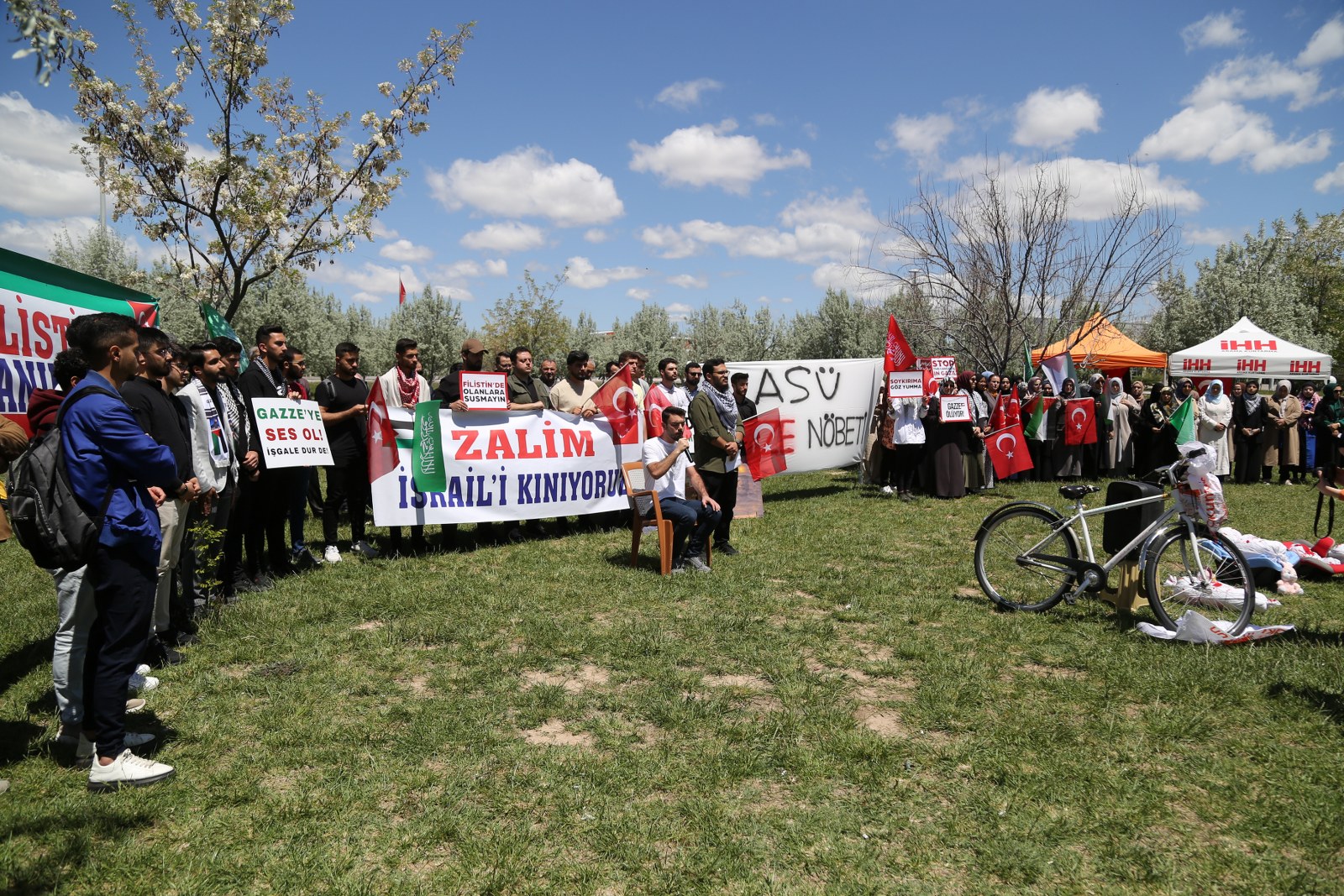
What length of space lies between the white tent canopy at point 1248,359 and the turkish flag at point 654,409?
65.2 ft

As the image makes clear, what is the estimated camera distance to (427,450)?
805 cm

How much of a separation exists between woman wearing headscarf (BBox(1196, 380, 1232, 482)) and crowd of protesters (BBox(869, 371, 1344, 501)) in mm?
18

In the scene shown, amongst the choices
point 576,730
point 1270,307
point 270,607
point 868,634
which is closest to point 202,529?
point 270,607

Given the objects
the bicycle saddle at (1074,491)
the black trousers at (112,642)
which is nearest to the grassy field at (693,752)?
the black trousers at (112,642)

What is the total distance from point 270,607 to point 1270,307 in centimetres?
5398

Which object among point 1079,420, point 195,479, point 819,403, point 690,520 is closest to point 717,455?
point 690,520

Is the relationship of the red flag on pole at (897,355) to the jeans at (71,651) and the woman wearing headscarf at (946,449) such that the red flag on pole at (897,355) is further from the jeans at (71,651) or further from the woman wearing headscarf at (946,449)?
the jeans at (71,651)

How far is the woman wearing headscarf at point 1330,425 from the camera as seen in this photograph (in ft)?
44.6

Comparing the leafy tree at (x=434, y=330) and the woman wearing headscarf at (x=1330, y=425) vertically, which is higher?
the leafy tree at (x=434, y=330)

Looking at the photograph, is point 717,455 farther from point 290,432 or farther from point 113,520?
point 113,520

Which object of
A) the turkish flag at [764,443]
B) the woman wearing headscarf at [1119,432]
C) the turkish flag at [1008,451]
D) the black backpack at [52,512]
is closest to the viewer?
the black backpack at [52,512]

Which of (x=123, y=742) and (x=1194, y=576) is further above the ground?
(x=1194, y=576)

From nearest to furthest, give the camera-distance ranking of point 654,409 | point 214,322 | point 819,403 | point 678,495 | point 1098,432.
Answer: point 678,495 < point 214,322 < point 654,409 < point 819,403 < point 1098,432

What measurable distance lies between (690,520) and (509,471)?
7.63 ft
